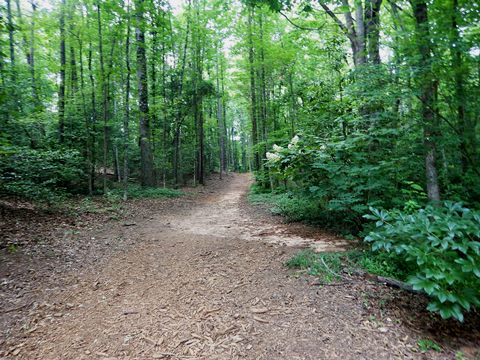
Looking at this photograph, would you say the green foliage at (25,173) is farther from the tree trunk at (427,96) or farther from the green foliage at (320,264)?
the tree trunk at (427,96)

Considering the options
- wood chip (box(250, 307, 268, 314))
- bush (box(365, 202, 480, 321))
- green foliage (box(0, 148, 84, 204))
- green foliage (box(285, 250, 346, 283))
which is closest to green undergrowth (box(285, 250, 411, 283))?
green foliage (box(285, 250, 346, 283))

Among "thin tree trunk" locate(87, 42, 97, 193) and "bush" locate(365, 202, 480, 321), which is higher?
"thin tree trunk" locate(87, 42, 97, 193)

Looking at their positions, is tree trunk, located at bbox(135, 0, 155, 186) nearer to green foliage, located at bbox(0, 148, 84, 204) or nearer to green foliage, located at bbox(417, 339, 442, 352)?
green foliage, located at bbox(0, 148, 84, 204)

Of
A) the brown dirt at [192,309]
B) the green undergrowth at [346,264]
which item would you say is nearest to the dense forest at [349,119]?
the green undergrowth at [346,264]

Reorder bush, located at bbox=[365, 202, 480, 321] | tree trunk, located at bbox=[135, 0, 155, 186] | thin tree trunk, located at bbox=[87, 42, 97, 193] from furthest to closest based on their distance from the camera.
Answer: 1. tree trunk, located at bbox=[135, 0, 155, 186]
2. thin tree trunk, located at bbox=[87, 42, 97, 193]
3. bush, located at bbox=[365, 202, 480, 321]

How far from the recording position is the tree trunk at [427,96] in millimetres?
3326

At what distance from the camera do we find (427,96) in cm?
357

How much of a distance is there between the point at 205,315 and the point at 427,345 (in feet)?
7.04

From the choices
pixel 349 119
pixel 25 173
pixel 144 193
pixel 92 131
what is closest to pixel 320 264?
pixel 349 119

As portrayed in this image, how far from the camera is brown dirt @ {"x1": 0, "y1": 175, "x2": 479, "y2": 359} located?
7.55 ft

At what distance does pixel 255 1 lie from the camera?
17.7 feet

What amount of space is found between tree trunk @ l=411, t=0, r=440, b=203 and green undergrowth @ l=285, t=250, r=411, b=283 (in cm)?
130

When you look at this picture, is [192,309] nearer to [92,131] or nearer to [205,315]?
[205,315]

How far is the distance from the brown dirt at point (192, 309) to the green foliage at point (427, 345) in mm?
44
